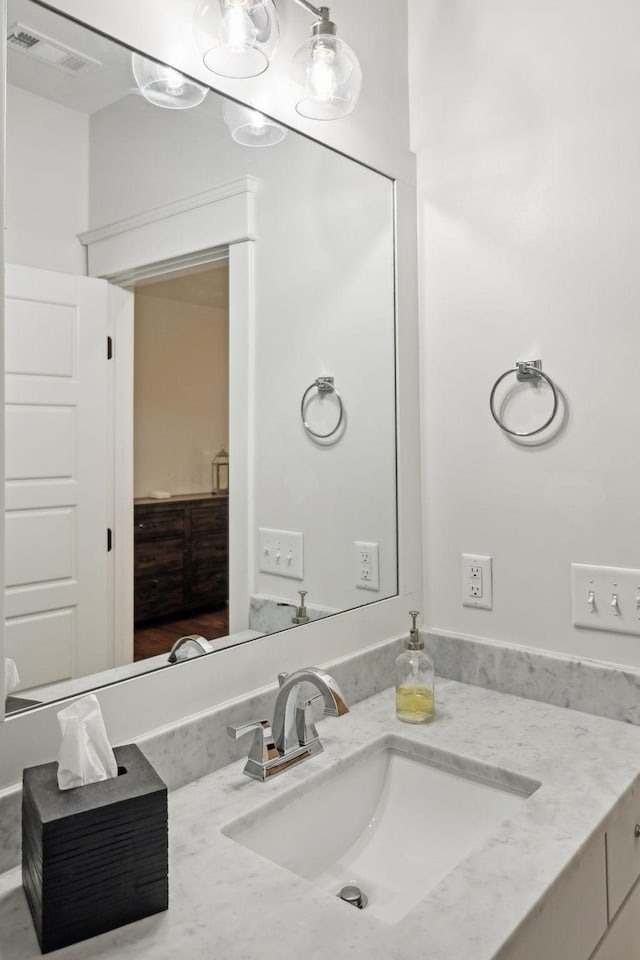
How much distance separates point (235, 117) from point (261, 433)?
0.56 m

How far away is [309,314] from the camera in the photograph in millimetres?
1404

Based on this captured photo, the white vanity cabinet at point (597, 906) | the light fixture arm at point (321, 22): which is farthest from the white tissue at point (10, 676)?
the light fixture arm at point (321, 22)

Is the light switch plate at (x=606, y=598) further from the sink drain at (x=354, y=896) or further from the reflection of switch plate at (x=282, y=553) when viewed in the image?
the sink drain at (x=354, y=896)

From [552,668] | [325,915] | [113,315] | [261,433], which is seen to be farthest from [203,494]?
[552,668]

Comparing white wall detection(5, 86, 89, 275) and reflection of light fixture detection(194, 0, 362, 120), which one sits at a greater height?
reflection of light fixture detection(194, 0, 362, 120)

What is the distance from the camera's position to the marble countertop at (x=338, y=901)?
0.71 metres

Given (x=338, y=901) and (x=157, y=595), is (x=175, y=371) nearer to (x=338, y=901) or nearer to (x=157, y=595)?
(x=157, y=595)

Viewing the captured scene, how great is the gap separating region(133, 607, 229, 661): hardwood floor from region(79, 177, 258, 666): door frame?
2cm

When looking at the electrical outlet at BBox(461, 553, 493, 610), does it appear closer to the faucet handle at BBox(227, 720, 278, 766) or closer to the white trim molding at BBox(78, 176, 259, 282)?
the faucet handle at BBox(227, 720, 278, 766)

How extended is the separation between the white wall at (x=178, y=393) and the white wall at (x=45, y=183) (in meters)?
0.15

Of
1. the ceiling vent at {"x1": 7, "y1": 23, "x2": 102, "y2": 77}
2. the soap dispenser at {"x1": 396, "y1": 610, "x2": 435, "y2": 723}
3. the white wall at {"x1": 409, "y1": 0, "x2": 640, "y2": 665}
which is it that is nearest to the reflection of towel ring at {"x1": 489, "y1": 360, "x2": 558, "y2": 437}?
the white wall at {"x1": 409, "y1": 0, "x2": 640, "y2": 665}

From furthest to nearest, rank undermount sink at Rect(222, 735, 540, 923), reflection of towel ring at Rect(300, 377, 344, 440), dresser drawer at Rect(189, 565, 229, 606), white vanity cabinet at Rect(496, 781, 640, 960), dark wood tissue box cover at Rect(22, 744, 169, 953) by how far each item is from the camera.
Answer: reflection of towel ring at Rect(300, 377, 344, 440), dresser drawer at Rect(189, 565, 229, 606), undermount sink at Rect(222, 735, 540, 923), white vanity cabinet at Rect(496, 781, 640, 960), dark wood tissue box cover at Rect(22, 744, 169, 953)

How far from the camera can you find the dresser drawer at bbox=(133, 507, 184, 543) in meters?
1.06

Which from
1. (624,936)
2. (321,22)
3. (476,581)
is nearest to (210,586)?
(476,581)
